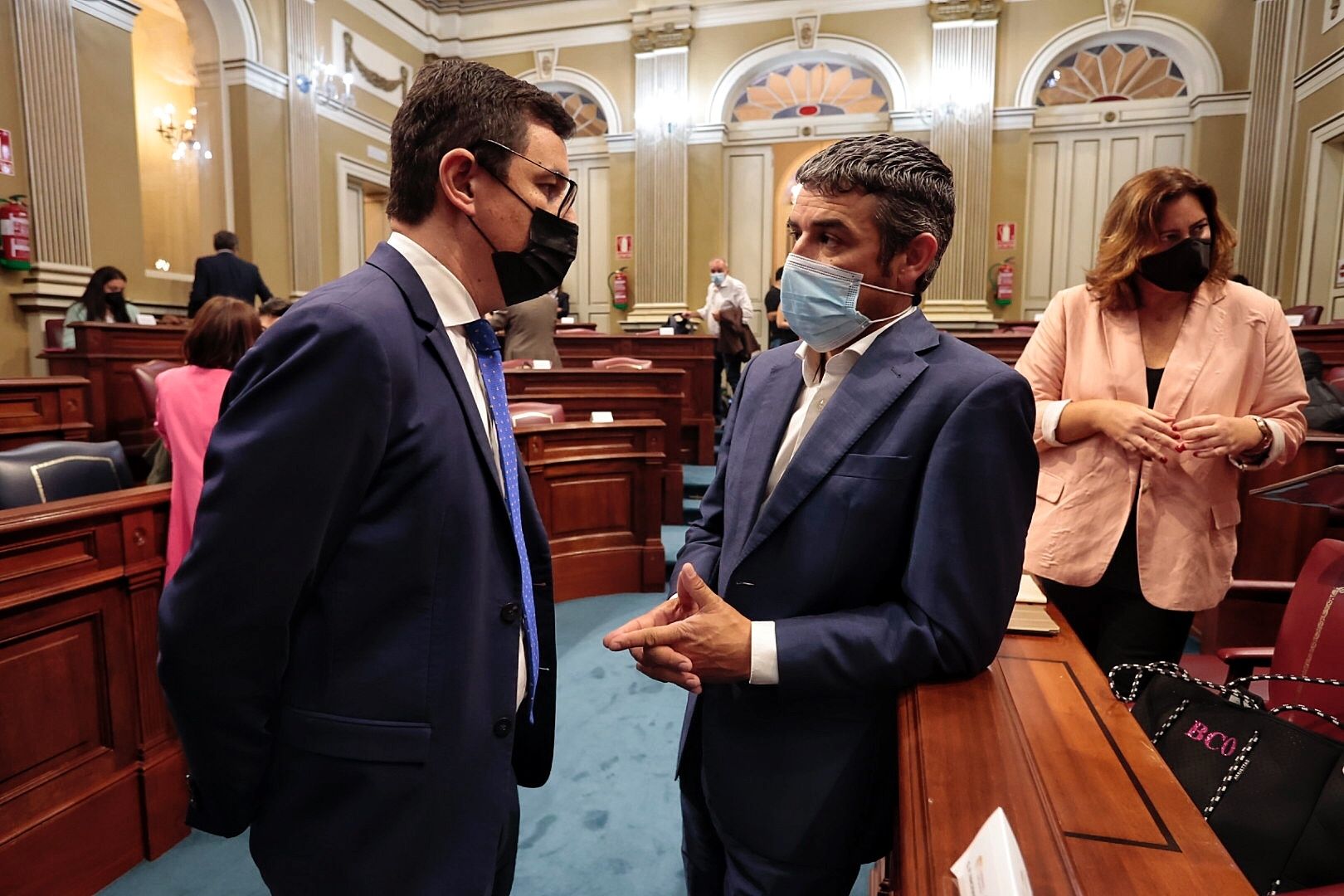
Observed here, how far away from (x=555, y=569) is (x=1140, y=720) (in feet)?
9.81

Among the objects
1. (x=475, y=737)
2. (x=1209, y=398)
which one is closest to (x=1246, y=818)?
(x=1209, y=398)

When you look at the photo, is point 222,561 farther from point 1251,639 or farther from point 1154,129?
point 1154,129

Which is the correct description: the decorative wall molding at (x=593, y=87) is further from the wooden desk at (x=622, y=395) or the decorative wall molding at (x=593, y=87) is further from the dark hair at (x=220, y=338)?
the dark hair at (x=220, y=338)

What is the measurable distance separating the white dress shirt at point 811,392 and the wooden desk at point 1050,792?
0.82 feet

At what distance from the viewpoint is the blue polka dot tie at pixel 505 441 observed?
43.7 inches

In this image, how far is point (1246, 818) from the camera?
1044 millimetres

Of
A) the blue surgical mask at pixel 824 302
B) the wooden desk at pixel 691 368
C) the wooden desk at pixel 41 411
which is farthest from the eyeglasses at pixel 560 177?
the wooden desk at pixel 691 368

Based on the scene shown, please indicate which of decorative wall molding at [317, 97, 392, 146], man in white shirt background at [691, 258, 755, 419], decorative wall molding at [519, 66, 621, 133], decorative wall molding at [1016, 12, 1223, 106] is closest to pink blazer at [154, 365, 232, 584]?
man in white shirt background at [691, 258, 755, 419]

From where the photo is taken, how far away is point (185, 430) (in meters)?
2.31

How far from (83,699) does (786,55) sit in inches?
408

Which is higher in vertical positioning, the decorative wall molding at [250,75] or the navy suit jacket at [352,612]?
the decorative wall molding at [250,75]

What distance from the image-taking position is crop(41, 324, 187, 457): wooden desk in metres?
5.04

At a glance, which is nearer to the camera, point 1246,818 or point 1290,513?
point 1246,818

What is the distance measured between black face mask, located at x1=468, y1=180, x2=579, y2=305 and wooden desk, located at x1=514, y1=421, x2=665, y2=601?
8.72ft
